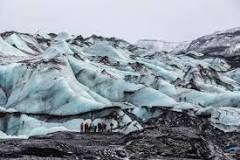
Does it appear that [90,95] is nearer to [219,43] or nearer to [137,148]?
[137,148]

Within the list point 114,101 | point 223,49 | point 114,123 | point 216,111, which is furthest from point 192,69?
point 223,49

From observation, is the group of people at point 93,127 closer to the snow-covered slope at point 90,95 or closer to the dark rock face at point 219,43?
the snow-covered slope at point 90,95

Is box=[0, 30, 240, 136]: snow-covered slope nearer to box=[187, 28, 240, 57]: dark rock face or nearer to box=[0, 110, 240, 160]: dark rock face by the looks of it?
box=[0, 110, 240, 160]: dark rock face

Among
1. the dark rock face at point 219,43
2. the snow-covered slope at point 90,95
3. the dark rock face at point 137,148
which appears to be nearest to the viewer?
the dark rock face at point 137,148

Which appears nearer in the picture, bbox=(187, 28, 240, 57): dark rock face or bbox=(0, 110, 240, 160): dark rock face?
bbox=(0, 110, 240, 160): dark rock face

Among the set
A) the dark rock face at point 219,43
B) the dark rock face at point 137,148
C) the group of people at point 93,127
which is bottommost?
the group of people at point 93,127

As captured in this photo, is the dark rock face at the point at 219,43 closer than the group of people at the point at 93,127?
No

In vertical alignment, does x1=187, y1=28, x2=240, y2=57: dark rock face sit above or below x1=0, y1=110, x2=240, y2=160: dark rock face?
above

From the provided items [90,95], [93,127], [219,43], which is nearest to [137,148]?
[93,127]

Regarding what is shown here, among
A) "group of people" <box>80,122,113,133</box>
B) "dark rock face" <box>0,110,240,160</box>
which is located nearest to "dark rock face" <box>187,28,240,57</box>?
"group of people" <box>80,122,113,133</box>

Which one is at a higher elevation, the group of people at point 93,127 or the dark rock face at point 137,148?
the dark rock face at point 137,148

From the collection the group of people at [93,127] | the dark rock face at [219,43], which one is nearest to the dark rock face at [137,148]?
the group of people at [93,127]

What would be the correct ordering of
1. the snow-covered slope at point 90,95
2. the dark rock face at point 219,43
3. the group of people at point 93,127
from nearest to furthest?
the group of people at point 93,127 → the snow-covered slope at point 90,95 → the dark rock face at point 219,43

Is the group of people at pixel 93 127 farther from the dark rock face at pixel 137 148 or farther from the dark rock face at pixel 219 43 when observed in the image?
the dark rock face at pixel 219 43
